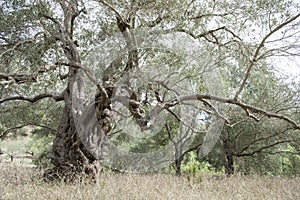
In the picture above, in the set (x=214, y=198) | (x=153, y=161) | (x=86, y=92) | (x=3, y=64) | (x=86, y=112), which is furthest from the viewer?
(x=153, y=161)

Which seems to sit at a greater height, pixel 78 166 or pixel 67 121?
pixel 67 121

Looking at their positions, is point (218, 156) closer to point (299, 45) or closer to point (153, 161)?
point (153, 161)

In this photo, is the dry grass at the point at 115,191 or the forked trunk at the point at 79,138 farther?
the forked trunk at the point at 79,138

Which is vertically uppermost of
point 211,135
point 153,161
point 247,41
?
point 247,41

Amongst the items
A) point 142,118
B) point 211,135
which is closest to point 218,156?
point 211,135

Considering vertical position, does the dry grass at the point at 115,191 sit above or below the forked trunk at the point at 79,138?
below

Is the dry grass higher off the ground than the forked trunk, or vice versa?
the forked trunk

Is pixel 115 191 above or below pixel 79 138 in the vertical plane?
below

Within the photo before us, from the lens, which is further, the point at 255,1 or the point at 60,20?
the point at 60,20

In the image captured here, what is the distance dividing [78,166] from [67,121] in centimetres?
109

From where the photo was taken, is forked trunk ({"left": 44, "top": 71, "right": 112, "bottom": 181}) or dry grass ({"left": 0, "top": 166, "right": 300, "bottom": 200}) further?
forked trunk ({"left": 44, "top": 71, "right": 112, "bottom": 181})

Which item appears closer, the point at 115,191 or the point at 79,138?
the point at 115,191

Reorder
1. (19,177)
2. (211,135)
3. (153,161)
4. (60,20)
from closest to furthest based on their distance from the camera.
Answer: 1. (19,177)
2. (60,20)
3. (211,135)
4. (153,161)

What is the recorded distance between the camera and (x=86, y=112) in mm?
6590
